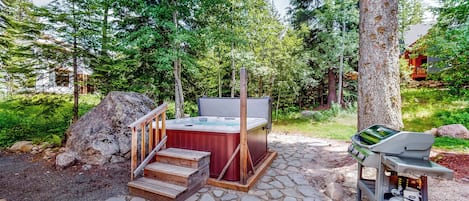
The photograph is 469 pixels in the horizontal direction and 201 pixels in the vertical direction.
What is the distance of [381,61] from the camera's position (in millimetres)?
3119

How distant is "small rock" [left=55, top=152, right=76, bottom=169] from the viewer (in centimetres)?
343

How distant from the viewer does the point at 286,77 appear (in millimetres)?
8273

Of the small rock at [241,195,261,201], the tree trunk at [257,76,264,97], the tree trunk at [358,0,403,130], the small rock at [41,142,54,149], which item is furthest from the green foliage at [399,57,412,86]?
the small rock at [41,142,54,149]

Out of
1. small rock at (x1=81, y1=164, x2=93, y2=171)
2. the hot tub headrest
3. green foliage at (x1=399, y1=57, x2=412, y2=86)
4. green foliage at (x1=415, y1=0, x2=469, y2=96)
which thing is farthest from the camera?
green foliage at (x1=399, y1=57, x2=412, y2=86)

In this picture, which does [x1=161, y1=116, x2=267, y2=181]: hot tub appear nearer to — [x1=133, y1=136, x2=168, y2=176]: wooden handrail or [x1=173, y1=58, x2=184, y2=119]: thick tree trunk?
[x1=133, y1=136, x2=168, y2=176]: wooden handrail

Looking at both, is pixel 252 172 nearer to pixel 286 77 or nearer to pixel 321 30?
pixel 286 77

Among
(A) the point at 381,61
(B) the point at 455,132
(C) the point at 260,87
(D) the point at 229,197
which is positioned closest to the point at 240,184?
(D) the point at 229,197

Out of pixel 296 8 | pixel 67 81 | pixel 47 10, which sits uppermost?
pixel 296 8

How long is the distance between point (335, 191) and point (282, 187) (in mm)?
644

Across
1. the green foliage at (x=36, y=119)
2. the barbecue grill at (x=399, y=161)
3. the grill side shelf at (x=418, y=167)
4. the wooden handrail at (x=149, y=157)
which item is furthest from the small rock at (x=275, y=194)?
the green foliage at (x=36, y=119)

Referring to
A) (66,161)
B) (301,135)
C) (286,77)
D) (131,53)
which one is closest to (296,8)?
(286,77)

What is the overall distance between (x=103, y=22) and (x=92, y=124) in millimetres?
2637

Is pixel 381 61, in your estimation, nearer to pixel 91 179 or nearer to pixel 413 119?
pixel 91 179

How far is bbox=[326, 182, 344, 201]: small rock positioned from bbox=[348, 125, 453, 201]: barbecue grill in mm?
594
